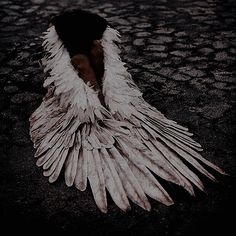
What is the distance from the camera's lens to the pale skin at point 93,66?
255 centimetres

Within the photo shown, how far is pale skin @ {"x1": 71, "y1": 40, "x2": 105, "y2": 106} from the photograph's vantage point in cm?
255

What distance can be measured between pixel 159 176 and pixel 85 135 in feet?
1.97

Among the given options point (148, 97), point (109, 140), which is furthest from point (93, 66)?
point (148, 97)

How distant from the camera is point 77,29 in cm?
259

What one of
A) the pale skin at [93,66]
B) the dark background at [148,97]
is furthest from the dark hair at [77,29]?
the dark background at [148,97]

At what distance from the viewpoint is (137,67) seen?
12.7 feet

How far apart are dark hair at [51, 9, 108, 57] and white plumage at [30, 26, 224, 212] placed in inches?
3.1

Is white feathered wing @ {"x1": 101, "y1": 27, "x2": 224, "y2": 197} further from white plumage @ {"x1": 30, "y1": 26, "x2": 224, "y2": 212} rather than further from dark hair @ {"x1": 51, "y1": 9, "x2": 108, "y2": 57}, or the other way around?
dark hair @ {"x1": 51, "y1": 9, "x2": 108, "y2": 57}

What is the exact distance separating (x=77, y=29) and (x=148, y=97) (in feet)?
3.57

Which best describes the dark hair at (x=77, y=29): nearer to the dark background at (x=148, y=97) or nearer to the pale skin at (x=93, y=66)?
the pale skin at (x=93, y=66)

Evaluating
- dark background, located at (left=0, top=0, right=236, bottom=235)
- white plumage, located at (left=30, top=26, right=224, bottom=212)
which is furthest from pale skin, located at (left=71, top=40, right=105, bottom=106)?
dark background, located at (left=0, top=0, right=236, bottom=235)

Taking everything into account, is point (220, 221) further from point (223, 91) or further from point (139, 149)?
point (223, 91)

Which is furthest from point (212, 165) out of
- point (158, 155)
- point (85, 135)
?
point (85, 135)

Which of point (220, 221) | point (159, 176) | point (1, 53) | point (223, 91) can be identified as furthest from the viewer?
point (1, 53)
